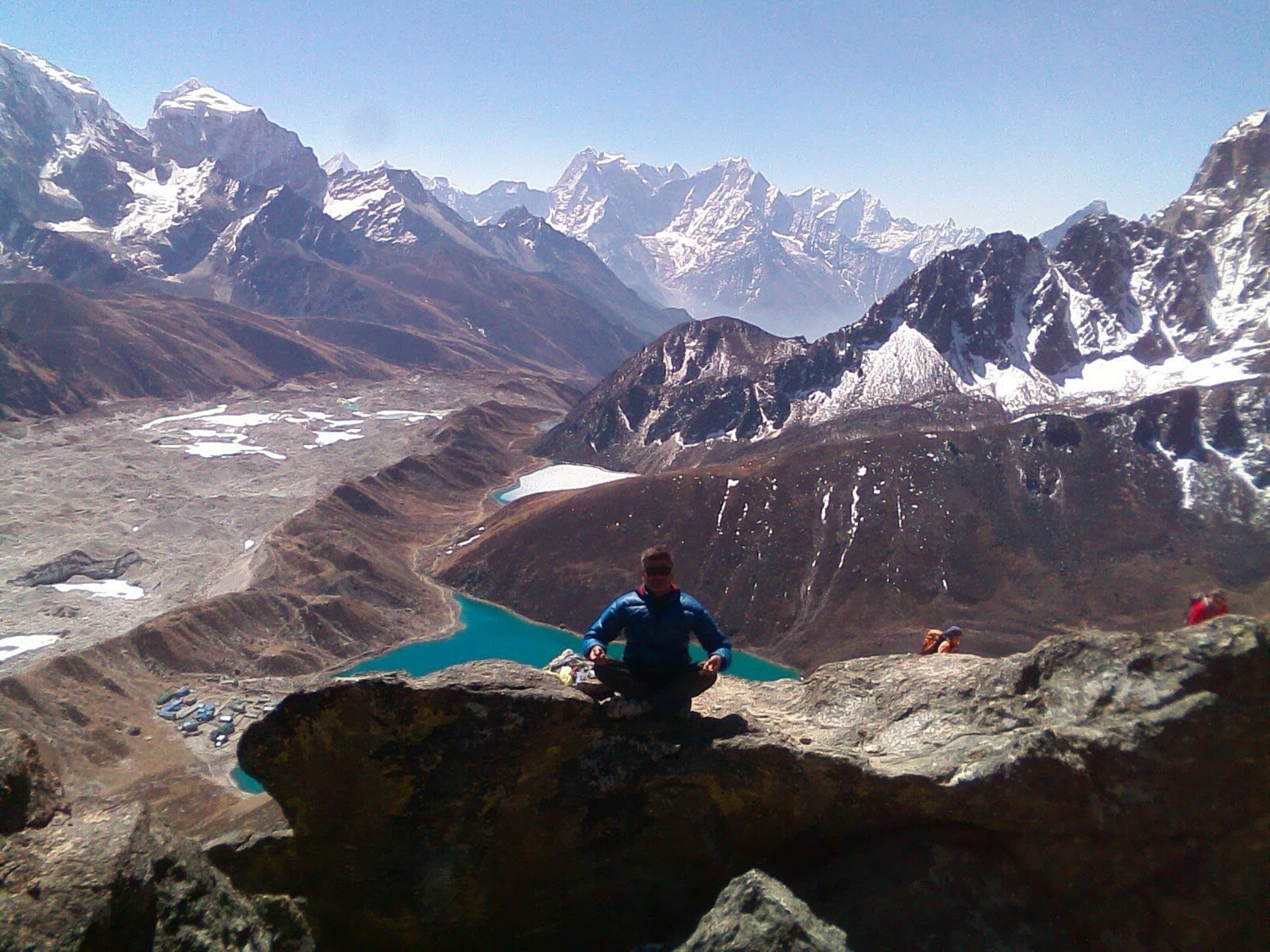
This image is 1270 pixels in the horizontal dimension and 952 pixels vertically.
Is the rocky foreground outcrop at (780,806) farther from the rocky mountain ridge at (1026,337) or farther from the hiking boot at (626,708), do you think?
the rocky mountain ridge at (1026,337)

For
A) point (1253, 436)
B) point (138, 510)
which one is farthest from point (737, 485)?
point (138, 510)

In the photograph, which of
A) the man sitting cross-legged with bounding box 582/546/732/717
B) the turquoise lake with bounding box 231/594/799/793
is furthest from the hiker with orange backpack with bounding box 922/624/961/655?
the turquoise lake with bounding box 231/594/799/793

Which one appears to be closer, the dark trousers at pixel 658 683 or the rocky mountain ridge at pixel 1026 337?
the dark trousers at pixel 658 683

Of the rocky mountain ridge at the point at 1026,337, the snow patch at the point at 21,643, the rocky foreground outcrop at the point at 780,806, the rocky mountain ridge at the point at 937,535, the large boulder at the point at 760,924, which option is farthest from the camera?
the rocky mountain ridge at the point at 1026,337

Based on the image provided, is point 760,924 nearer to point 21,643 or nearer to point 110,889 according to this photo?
point 110,889

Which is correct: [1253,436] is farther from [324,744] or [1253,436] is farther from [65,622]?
[65,622]

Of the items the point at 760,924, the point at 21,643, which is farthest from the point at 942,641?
the point at 21,643

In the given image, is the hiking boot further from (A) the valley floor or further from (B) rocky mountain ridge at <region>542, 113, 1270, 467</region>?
(B) rocky mountain ridge at <region>542, 113, 1270, 467</region>

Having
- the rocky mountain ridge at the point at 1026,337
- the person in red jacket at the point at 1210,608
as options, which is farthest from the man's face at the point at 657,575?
the rocky mountain ridge at the point at 1026,337
